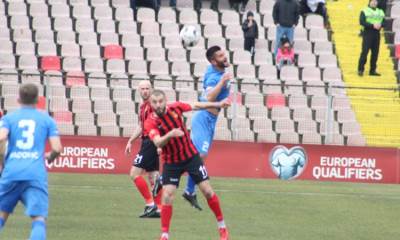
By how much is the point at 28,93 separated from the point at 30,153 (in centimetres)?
61

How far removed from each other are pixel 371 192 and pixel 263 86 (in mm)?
4202

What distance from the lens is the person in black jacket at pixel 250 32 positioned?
98.3ft

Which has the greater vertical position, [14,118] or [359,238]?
[14,118]

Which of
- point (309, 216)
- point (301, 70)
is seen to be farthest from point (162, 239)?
point (301, 70)

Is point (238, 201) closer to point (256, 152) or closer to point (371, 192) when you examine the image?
point (371, 192)

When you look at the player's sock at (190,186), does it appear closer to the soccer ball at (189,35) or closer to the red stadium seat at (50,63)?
the soccer ball at (189,35)

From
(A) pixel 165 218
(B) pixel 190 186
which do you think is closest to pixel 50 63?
(B) pixel 190 186

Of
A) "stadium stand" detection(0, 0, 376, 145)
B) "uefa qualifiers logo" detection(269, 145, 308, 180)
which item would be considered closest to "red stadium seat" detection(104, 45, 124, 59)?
"stadium stand" detection(0, 0, 376, 145)

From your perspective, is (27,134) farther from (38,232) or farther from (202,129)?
(202,129)

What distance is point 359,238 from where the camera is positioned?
50.1 feet

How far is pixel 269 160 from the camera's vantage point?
25.2m

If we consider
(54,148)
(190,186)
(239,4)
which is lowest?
(190,186)

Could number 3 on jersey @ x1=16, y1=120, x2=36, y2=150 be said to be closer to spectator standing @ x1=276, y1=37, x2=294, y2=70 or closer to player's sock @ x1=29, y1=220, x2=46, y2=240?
player's sock @ x1=29, y1=220, x2=46, y2=240

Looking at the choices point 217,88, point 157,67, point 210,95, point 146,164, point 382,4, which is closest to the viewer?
point 217,88
